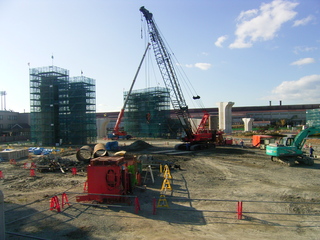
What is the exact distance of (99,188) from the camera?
12016mm

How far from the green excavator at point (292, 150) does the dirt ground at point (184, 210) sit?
3213mm

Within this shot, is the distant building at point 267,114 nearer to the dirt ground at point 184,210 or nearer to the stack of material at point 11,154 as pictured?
the stack of material at point 11,154

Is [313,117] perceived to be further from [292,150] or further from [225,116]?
[292,150]

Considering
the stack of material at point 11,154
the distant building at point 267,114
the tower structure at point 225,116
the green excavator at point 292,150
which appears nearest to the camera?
the green excavator at point 292,150

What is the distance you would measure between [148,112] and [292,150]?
46068 millimetres

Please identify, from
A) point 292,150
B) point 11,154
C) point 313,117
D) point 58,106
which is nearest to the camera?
point 292,150

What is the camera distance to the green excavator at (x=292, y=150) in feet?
71.4

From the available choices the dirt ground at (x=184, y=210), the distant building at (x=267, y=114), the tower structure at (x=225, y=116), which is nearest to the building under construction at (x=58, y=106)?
the dirt ground at (x=184, y=210)

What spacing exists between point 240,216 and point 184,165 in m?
12.9

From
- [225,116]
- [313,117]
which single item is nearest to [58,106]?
[225,116]

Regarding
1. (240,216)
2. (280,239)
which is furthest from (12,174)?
(280,239)

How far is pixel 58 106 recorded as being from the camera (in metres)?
49.1

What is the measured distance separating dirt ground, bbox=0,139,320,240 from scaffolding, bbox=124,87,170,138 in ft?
142

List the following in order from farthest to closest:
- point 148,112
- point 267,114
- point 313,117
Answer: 1. point 267,114
2. point 148,112
3. point 313,117
